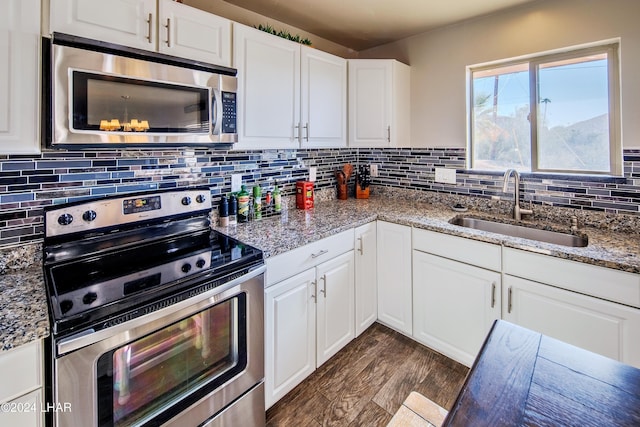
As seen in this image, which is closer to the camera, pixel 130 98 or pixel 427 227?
pixel 130 98

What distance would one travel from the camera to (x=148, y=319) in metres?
1.07

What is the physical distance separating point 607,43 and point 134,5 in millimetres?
2534

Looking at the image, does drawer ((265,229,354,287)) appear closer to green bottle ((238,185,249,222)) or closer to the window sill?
green bottle ((238,185,249,222))

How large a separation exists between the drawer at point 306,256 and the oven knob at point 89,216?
83 centimetres

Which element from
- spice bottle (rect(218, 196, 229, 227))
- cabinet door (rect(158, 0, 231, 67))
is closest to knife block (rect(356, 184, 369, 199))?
spice bottle (rect(218, 196, 229, 227))

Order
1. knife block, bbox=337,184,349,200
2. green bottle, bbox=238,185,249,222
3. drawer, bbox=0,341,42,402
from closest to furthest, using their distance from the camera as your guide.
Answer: drawer, bbox=0,341,42,402 < green bottle, bbox=238,185,249,222 < knife block, bbox=337,184,349,200

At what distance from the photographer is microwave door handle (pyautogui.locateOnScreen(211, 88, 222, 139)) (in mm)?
1619

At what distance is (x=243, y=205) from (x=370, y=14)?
1588 mm

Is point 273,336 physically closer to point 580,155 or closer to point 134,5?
point 134,5

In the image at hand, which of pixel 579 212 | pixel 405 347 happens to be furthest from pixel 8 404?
pixel 579 212

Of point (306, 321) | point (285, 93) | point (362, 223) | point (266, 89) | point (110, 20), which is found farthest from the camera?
point (362, 223)

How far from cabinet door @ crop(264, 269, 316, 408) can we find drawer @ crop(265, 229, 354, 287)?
40 millimetres

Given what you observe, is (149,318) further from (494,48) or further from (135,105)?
(494,48)

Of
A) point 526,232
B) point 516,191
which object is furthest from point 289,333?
point 516,191
